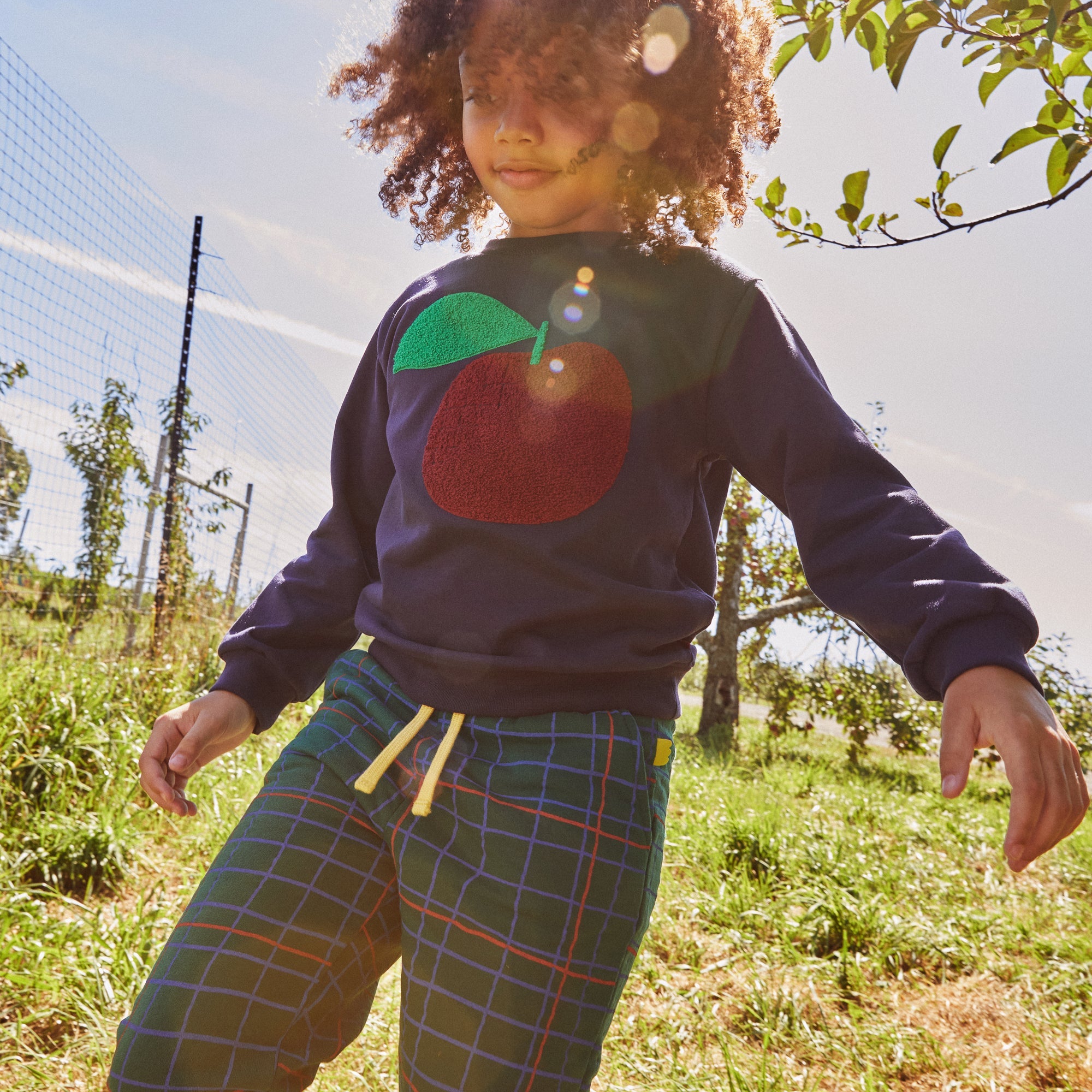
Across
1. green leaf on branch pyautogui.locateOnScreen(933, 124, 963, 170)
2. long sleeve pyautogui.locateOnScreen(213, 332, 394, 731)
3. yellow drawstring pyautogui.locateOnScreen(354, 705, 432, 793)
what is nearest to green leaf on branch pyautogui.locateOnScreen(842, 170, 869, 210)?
green leaf on branch pyautogui.locateOnScreen(933, 124, 963, 170)

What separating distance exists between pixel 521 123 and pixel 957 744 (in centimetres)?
108

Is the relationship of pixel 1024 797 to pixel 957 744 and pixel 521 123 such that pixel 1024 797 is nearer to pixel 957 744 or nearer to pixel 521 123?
pixel 957 744

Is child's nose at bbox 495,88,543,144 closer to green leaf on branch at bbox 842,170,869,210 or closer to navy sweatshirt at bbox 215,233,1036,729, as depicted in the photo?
navy sweatshirt at bbox 215,233,1036,729

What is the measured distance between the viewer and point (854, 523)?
101 centimetres

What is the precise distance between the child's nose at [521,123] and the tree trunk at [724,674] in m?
6.96

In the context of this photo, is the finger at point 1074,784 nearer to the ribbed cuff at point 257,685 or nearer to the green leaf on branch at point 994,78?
the ribbed cuff at point 257,685

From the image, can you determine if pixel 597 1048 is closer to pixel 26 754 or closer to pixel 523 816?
pixel 523 816

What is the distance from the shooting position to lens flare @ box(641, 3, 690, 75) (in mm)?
1406

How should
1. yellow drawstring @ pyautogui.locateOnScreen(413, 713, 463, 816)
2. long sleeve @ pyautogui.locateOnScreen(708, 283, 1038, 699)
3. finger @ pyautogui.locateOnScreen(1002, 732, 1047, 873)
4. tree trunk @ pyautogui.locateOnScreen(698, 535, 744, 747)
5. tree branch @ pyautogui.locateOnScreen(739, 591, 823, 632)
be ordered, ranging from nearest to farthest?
finger @ pyautogui.locateOnScreen(1002, 732, 1047, 873) → long sleeve @ pyautogui.locateOnScreen(708, 283, 1038, 699) → yellow drawstring @ pyautogui.locateOnScreen(413, 713, 463, 816) → tree trunk @ pyautogui.locateOnScreen(698, 535, 744, 747) → tree branch @ pyautogui.locateOnScreen(739, 591, 823, 632)

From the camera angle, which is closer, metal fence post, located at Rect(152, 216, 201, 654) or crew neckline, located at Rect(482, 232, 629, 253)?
crew neckline, located at Rect(482, 232, 629, 253)

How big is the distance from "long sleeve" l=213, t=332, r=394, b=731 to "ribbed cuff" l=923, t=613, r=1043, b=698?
0.89m

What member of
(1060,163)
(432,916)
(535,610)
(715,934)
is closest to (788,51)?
(1060,163)

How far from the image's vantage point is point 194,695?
421 centimetres

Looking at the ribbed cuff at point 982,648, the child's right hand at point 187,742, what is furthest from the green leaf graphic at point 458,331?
the ribbed cuff at point 982,648
